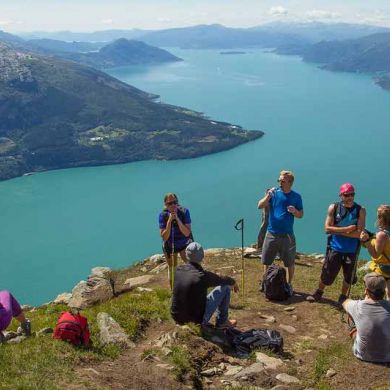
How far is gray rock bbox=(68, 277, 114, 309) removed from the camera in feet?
37.9

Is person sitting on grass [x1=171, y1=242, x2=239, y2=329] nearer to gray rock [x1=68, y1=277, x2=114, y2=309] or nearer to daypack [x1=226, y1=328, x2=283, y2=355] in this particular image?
daypack [x1=226, y1=328, x2=283, y2=355]

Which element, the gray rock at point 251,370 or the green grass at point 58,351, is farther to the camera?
the gray rock at point 251,370

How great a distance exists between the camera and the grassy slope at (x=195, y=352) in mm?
5914

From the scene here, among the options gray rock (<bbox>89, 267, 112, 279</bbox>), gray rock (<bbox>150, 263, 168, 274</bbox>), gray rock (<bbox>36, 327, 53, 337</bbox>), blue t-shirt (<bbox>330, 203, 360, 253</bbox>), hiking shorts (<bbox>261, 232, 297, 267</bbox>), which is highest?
blue t-shirt (<bbox>330, 203, 360, 253</bbox>)

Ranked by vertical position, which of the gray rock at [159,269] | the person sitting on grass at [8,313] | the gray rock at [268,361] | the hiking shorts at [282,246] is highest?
the hiking shorts at [282,246]

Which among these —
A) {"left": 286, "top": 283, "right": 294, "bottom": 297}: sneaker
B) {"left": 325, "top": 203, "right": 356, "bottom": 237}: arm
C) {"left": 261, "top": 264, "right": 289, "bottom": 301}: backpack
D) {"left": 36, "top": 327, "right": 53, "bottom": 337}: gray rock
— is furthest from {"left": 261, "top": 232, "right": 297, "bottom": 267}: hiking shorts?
{"left": 36, "top": 327, "right": 53, "bottom": 337}: gray rock

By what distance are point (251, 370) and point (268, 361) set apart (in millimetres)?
514

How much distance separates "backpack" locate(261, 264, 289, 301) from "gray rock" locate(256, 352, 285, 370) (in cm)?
298

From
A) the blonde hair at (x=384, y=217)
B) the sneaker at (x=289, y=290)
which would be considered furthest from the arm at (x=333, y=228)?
the sneaker at (x=289, y=290)

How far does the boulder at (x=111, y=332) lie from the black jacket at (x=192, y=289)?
36.1 inches

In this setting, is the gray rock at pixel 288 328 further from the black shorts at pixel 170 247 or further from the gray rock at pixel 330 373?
the black shorts at pixel 170 247

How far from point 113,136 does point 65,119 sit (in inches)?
1217

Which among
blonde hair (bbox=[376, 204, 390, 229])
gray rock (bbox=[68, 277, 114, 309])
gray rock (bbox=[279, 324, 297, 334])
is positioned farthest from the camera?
gray rock (bbox=[68, 277, 114, 309])

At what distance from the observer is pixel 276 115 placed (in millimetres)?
180250
